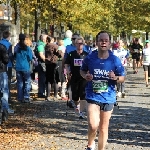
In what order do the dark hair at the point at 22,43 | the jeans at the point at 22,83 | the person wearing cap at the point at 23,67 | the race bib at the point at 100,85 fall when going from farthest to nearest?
the jeans at the point at 22,83 → the person wearing cap at the point at 23,67 → the dark hair at the point at 22,43 → the race bib at the point at 100,85

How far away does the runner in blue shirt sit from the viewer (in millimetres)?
7586

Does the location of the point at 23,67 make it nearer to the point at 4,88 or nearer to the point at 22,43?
the point at 22,43

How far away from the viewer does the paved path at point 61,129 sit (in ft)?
29.4

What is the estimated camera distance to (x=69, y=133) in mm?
10102

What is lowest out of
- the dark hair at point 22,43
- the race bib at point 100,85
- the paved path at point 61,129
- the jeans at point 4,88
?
the paved path at point 61,129

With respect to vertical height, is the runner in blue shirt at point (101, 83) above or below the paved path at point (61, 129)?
above

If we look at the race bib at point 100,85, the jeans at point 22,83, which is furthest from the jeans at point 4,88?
the race bib at point 100,85

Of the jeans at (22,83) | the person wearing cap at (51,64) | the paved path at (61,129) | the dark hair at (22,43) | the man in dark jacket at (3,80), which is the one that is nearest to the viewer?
the paved path at (61,129)

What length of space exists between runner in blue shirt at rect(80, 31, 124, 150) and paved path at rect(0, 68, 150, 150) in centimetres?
114

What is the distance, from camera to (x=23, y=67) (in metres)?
14.8

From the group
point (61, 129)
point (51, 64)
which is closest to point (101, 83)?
point (61, 129)

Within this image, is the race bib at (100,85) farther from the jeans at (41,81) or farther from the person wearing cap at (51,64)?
the jeans at (41,81)

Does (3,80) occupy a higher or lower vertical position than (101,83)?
lower

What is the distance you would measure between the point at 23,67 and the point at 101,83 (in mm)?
7453
